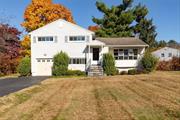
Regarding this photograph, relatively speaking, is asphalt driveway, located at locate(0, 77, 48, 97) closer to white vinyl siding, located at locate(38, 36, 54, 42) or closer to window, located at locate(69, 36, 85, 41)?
white vinyl siding, located at locate(38, 36, 54, 42)

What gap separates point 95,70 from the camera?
3250 centimetres

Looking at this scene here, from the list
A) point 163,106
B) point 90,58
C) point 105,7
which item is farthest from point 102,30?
point 163,106

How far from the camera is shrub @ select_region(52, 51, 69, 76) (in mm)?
32312

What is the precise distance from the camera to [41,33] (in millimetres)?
34281

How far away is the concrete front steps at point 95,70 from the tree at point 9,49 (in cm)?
1233

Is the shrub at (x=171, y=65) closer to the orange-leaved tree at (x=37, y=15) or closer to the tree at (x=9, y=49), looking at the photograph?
the orange-leaved tree at (x=37, y=15)

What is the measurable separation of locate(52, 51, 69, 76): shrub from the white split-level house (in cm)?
143

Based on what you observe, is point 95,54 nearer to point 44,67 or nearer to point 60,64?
point 60,64

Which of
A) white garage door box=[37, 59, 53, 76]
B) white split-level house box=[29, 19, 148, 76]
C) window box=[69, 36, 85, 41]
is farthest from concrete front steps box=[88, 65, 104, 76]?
white garage door box=[37, 59, 53, 76]

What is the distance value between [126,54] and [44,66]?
33.3ft

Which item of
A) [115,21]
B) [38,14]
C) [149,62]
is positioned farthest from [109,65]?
[38,14]

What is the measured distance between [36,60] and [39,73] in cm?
162

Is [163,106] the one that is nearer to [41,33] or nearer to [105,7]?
[41,33]

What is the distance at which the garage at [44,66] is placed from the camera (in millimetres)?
34500
